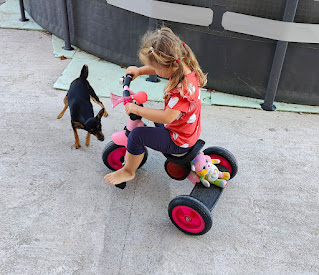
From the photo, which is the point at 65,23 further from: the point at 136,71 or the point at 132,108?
the point at 132,108

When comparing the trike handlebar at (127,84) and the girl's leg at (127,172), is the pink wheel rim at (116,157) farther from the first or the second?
the trike handlebar at (127,84)

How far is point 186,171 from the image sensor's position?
268 cm

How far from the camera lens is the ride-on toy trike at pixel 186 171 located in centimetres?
233

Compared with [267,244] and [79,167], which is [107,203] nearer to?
[79,167]

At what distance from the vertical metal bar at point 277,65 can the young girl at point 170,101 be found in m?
1.98

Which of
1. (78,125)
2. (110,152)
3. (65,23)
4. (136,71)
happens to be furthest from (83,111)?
(65,23)

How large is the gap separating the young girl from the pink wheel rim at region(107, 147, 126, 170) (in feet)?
0.89

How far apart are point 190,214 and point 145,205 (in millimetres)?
476

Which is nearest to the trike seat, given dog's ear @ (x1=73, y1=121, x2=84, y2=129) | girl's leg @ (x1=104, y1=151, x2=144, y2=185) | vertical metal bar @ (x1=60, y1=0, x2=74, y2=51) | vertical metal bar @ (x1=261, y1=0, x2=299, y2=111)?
girl's leg @ (x1=104, y1=151, x2=144, y2=185)

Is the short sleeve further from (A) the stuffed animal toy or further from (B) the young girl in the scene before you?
(A) the stuffed animal toy

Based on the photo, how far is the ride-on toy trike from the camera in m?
2.33

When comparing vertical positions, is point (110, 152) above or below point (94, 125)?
below

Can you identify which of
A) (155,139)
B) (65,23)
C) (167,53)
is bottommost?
(65,23)

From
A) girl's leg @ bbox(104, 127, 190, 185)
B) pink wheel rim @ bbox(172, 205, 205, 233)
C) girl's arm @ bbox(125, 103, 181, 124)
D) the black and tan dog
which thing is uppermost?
girl's arm @ bbox(125, 103, 181, 124)
